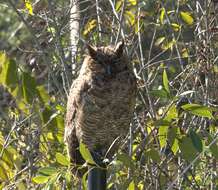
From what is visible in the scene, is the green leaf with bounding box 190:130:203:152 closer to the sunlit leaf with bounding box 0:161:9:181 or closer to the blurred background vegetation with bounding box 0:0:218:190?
the blurred background vegetation with bounding box 0:0:218:190

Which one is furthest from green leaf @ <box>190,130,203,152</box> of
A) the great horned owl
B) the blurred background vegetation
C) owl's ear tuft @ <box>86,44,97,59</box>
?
owl's ear tuft @ <box>86,44,97,59</box>

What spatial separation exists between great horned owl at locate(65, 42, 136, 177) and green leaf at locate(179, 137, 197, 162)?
0.71 m

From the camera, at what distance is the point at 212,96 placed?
9.52ft

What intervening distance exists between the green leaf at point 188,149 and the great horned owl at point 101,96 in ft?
2.32

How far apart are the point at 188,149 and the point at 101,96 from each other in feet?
2.65

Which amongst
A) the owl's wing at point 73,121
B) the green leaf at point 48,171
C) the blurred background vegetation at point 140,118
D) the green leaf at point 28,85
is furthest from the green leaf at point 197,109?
the owl's wing at point 73,121

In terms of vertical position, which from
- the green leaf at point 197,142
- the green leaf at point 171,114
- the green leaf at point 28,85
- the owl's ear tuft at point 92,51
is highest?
the owl's ear tuft at point 92,51

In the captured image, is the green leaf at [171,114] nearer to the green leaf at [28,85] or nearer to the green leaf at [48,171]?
the green leaf at [48,171]

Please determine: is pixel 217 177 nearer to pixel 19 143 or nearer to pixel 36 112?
pixel 36 112

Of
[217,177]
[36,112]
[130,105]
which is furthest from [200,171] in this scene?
[36,112]

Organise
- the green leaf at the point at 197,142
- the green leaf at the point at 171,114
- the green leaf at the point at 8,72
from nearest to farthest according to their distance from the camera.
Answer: the green leaf at the point at 197,142 < the green leaf at the point at 171,114 < the green leaf at the point at 8,72

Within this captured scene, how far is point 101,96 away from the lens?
2.76 meters

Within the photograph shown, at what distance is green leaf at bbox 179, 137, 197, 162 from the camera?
2012mm

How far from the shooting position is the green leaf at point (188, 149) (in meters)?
2.01
